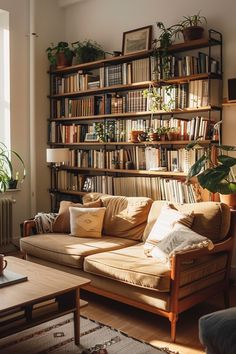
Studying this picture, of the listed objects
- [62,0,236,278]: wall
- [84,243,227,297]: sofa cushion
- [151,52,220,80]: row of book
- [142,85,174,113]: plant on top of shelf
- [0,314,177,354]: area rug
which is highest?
[62,0,236,278]: wall

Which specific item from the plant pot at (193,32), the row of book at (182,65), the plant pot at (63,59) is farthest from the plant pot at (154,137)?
the plant pot at (63,59)

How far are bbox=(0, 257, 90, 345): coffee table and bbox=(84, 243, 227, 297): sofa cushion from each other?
424 mm

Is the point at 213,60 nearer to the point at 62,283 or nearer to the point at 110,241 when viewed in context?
the point at 110,241

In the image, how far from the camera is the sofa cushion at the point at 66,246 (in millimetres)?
3475

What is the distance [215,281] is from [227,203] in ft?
2.36

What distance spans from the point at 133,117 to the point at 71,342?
2.69m

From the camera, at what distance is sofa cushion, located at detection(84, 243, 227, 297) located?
2.85 m

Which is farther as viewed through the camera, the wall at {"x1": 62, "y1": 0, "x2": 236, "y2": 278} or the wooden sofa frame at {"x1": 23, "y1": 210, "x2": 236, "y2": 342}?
the wall at {"x1": 62, "y1": 0, "x2": 236, "y2": 278}

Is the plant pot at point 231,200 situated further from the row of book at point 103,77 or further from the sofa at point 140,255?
the row of book at point 103,77

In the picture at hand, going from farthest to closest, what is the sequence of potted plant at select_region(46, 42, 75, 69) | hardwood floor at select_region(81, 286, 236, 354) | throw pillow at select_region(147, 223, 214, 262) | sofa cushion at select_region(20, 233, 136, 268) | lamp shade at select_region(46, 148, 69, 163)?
potted plant at select_region(46, 42, 75, 69) < lamp shade at select_region(46, 148, 69, 163) < sofa cushion at select_region(20, 233, 136, 268) < throw pillow at select_region(147, 223, 214, 262) < hardwood floor at select_region(81, 286, 236, 354)

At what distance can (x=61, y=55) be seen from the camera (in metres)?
5.16

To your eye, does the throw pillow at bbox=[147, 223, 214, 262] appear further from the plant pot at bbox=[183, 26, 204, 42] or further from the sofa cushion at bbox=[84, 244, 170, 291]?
the plant pot at bbox=[183, 26, 204, 42]

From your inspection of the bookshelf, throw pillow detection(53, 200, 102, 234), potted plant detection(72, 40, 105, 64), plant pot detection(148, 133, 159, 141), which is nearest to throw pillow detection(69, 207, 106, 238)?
throw pillow detection(53, 200, 102, 234)

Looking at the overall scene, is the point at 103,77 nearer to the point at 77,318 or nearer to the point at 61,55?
the point at 61,55
